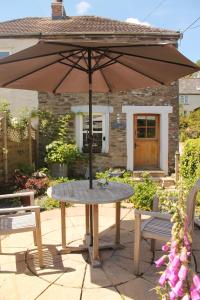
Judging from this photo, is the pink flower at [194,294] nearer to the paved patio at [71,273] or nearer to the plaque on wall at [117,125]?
the paved patio at [71,273]

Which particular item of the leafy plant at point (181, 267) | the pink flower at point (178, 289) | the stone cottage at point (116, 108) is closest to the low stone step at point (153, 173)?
the stone cottage at point (116, 108)

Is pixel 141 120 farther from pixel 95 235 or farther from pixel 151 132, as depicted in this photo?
pixel 95 235

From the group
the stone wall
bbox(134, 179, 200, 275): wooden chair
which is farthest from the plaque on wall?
bbox(134, 179, 200, 275): wooden chair

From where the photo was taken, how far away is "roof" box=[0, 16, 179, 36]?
11438mm

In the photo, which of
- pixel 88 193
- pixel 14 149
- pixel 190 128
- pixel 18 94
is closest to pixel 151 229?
pixel 88 193

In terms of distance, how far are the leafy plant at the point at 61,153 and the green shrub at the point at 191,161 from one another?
12.0 ft

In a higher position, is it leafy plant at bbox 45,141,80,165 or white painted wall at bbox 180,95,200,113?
white painted wall at bbox 180,95,200,113

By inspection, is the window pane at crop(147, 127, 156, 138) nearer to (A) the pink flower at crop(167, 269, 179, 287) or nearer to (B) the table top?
(B) the table top

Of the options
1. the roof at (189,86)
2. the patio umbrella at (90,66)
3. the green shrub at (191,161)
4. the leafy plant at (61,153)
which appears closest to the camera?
the patio umbrella at (90,66)

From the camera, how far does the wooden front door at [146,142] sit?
11.9m

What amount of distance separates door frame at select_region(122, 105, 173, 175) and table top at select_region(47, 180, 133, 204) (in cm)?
675

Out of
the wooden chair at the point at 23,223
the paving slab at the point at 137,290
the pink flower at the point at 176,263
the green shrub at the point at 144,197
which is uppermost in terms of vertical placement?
the pink flower at the point at 176,263

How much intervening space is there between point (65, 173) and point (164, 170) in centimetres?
353

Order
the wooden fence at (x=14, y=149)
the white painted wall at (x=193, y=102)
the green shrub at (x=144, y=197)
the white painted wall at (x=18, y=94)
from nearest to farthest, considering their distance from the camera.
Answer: the green shrub at (x=144, y=197) < the wooden fence at (x=14, y=149) < the white painted wall at (x=18, y=94) < the white painted wall at (x=193, y=102)
